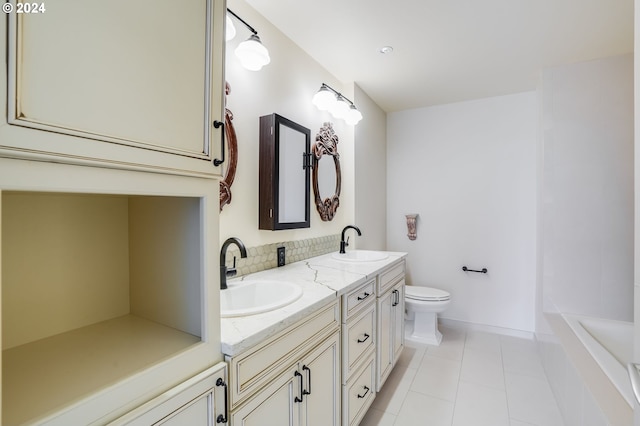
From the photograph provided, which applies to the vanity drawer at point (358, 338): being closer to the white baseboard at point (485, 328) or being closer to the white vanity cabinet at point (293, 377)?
the white vanity cabinet at point (293, 377)

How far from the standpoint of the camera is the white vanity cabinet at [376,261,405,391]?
6.06 feet

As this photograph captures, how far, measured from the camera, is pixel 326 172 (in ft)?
7.70

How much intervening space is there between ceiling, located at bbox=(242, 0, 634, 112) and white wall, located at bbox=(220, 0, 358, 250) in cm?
10

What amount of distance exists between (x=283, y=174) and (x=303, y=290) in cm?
78

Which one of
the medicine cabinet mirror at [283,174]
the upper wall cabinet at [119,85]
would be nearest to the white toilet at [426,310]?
the medicine cabinet mirror at [283,174]

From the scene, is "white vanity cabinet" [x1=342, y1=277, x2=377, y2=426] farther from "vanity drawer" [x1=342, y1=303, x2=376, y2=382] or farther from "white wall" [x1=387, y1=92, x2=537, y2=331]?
"white wall" [x1=387, y1=92, x2=537, y2=331]

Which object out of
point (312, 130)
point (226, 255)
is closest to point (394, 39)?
point (312, 130)

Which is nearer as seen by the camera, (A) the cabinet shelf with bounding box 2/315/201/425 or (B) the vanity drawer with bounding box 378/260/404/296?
(A) the cabinet shelf with bounding box 2/315/201/425

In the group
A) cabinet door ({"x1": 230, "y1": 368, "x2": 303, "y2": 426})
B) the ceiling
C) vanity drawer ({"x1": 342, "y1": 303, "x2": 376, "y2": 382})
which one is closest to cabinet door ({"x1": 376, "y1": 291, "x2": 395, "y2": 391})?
vanity drawer ({"x1": 342, "y1": 303, "x2": 376, "y2": 382})

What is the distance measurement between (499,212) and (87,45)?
3284 mm

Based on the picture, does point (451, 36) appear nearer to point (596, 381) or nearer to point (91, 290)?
point (596, 381)

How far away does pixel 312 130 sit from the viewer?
2.21 meters

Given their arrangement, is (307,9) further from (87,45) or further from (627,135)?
(627,135)

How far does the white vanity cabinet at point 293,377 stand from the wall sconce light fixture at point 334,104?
4.78 ft
